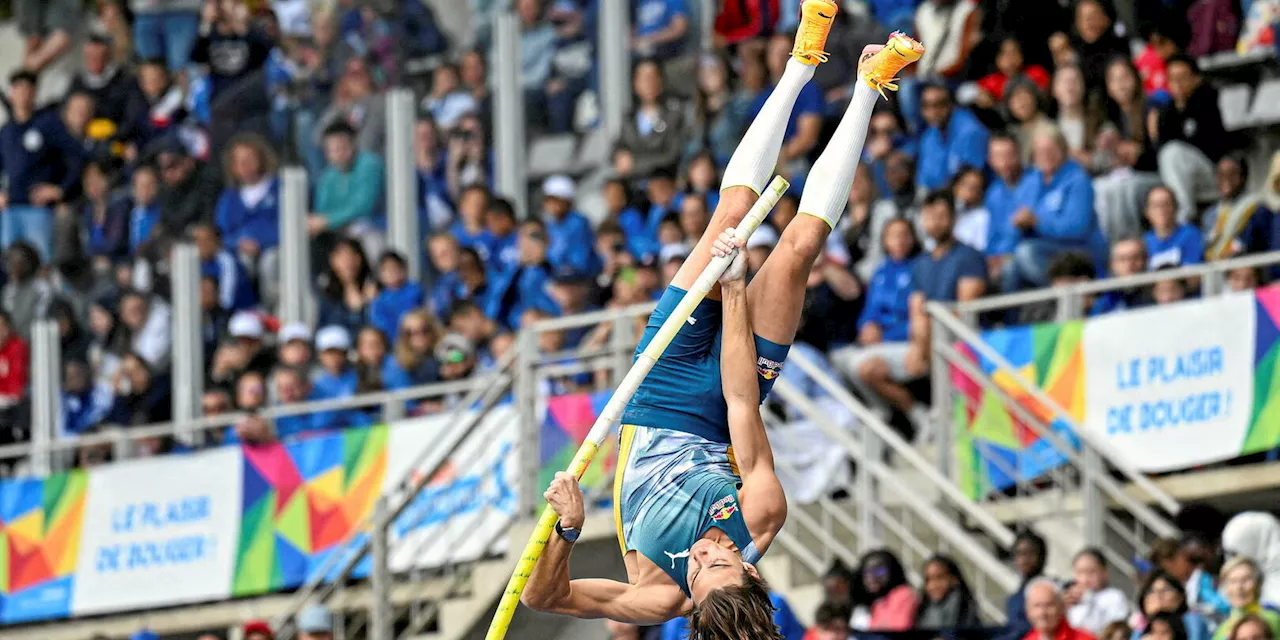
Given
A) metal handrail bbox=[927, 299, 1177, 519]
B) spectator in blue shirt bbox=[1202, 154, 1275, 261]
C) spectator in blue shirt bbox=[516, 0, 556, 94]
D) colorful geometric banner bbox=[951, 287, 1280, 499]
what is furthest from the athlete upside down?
spectator in blue shirt bbox=[516, 0, 556, 94]

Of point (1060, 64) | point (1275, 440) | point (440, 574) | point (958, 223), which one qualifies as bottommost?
point (440, 574)

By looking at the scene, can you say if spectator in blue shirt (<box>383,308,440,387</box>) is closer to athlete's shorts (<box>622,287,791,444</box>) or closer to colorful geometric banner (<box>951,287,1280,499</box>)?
colorful geometric banner (<box>951,287,1280,499</box>)

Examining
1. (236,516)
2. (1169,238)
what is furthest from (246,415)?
(1169,238)

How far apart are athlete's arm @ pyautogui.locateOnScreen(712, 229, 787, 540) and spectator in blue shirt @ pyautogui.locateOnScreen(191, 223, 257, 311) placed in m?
8.27

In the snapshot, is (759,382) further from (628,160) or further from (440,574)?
(628,160)

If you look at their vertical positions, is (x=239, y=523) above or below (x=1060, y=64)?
below

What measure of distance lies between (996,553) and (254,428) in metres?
4.23

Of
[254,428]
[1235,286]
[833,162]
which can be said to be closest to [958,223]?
[1235,286]

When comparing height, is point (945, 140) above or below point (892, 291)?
above

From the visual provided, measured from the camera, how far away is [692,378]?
734 centimetres

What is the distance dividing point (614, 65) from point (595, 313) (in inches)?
143

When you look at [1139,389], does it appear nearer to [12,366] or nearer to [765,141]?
[765,141]

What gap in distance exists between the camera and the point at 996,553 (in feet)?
35.8

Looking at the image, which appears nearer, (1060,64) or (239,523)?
(1060,64)
